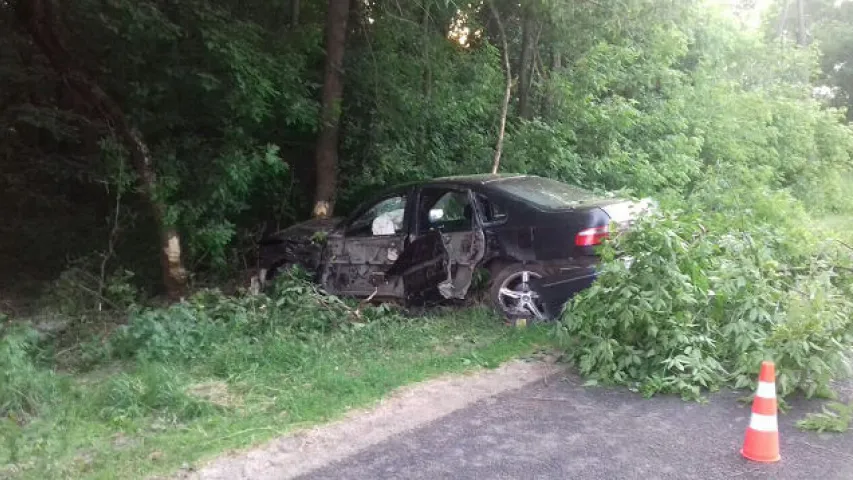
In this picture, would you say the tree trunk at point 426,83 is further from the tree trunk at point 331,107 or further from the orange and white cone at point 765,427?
the orange and white cone at point 765,427

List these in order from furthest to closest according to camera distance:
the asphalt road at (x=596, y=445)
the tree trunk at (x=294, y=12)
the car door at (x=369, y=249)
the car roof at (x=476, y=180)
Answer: the tree trunk at (x=294, y=12) → the car door at (x=369, y=249) → the car roof at (x=476, y=180) → the asphalt road at (x=596, y=445)

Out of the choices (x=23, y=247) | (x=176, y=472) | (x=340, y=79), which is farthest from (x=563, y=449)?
(x=23, y=247)

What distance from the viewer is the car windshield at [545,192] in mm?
7293

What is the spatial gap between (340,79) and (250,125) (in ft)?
5.45

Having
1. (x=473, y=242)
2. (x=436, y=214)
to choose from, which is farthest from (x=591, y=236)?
(x=436, y=214)

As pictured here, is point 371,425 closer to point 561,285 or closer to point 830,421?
point 561,285

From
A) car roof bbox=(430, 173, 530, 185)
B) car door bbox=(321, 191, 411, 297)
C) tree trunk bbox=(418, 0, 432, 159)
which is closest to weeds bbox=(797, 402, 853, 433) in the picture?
car roof bbox=(430, 173, 530, 185)

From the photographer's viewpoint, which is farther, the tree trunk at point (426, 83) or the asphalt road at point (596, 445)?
the tree trunk at point (426, 83)

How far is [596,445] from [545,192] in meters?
3.65

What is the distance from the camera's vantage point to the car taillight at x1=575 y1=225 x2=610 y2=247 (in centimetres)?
679

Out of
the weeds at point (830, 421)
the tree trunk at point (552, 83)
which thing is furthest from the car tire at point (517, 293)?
the tree trunk at point (552, 83)

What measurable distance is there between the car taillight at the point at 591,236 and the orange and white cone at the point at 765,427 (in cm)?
275

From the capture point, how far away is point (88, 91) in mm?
9109

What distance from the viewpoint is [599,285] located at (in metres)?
5.94
